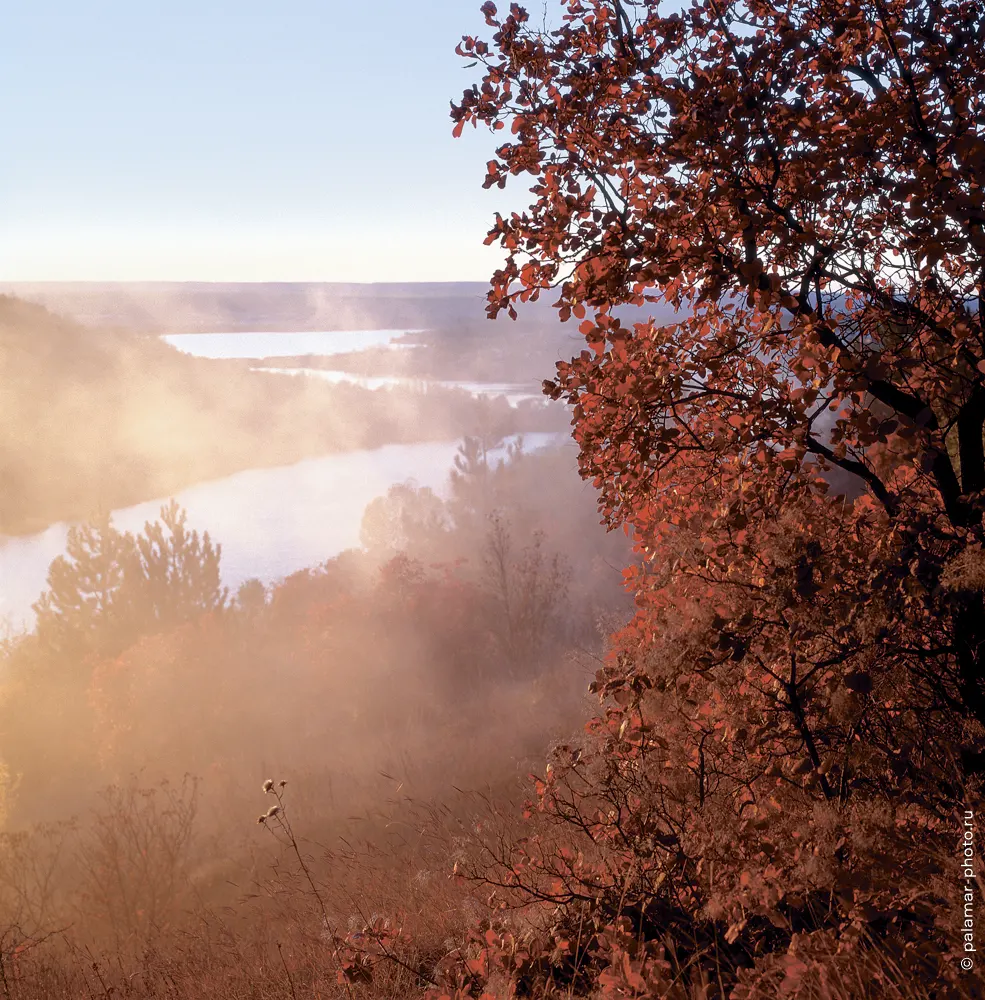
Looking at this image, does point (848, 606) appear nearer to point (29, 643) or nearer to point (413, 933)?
point (413, 933)

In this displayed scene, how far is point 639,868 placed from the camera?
167 inches

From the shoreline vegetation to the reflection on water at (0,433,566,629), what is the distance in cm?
532

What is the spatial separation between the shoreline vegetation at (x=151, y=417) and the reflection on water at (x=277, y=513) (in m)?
5.32

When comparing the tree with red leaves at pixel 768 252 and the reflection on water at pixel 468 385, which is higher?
the reflection on water at pixel 468 385

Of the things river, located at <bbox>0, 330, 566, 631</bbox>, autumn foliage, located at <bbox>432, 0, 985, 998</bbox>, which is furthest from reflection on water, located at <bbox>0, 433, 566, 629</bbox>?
autumn foliage, located at <bbox>432, 0, 985, 998</bbox>

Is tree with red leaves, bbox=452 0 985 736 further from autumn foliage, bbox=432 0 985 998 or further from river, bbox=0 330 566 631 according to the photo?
river, bbox=0 330 566 631

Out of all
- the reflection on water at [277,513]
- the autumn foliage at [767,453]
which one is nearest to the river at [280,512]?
the reflection on water at [277,513]

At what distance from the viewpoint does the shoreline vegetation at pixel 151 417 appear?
134500 mm

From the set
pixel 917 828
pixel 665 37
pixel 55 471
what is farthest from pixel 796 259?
pixel 55 471

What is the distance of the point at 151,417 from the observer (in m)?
162

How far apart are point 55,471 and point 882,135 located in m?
154

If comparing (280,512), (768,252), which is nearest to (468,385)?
(280,512)

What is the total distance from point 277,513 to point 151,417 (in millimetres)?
60492

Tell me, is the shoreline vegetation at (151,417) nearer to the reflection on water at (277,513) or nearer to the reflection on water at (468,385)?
the reflection on water at (468,385)
